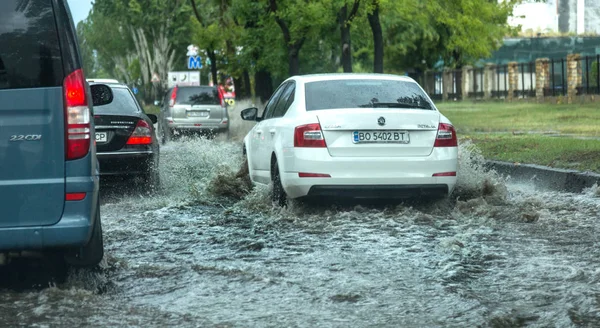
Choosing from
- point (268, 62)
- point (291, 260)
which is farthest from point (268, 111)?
point (268, 62)

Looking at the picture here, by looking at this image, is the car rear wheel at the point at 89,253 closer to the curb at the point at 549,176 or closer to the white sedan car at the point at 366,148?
the white sedan car at the point at 366,148

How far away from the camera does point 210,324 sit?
5.45 m

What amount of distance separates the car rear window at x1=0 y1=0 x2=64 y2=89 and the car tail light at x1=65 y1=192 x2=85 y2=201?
628mm

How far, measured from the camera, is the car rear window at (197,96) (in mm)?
31125

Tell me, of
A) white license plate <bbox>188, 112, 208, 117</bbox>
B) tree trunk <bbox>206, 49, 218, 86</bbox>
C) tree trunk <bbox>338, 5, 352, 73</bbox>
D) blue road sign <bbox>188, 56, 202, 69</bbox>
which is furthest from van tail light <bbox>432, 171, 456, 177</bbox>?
blue road sign <bbox>188, 56, 202, 69</bbox>

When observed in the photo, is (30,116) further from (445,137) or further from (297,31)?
(297,31)

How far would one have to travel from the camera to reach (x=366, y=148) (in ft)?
32.6

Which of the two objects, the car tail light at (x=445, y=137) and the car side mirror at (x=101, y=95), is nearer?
the car side mirror at (x=101, y=95)

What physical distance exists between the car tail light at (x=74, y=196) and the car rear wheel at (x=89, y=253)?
1.31 feet

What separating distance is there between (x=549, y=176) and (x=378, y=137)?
4.38 meters

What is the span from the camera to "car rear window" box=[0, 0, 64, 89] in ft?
19.7

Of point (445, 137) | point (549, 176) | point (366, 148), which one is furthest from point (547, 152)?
point (366, 148)

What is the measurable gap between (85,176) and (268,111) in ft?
20.5

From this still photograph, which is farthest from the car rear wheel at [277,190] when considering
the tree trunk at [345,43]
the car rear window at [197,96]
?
the car rear window at [197,96]
